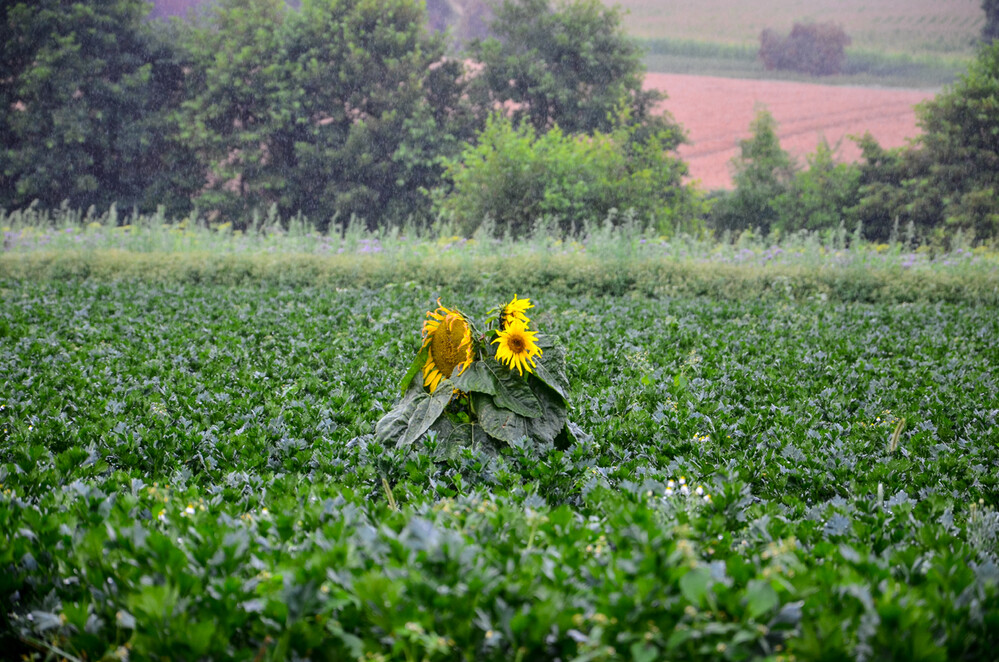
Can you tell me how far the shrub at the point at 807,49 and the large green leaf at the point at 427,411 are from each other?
32.7 meters

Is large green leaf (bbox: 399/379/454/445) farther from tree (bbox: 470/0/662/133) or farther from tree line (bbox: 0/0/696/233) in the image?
tree (bbox: 470/0/662/133)

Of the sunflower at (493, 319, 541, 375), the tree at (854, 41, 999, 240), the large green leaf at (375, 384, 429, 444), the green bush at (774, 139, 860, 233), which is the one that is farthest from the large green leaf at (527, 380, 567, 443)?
the green bush at (774, 139, 860, 233)

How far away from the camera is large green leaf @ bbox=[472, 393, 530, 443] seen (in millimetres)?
2395

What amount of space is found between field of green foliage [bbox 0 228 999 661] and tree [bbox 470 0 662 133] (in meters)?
19.7

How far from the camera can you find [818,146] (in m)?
23.2

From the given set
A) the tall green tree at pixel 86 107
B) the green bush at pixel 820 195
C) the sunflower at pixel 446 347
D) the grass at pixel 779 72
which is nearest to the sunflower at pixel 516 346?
the sunflower at pixel 446 347

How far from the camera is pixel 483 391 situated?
238 cm

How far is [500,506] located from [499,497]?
48 millimetres

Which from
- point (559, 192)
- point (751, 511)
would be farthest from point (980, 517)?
point (559, 192)

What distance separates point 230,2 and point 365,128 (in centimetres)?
738

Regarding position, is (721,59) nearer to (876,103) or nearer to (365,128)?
(876,103)

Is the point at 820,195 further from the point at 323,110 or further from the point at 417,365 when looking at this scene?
the point at 417,365

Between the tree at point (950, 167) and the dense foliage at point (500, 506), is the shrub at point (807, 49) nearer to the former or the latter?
the tree at point (950, 167)

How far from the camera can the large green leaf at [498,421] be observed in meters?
2.39
